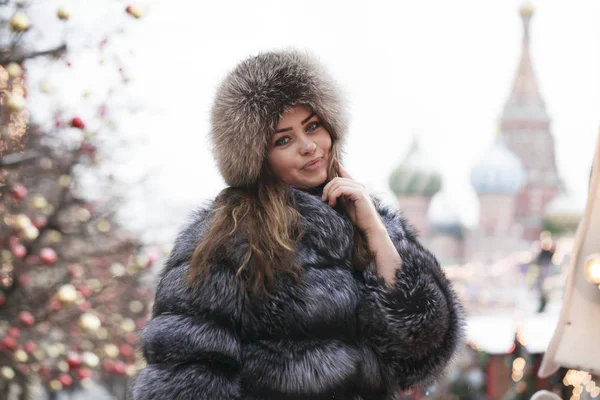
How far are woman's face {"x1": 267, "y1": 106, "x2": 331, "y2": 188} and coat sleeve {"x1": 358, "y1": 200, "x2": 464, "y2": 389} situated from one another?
0.90 feet

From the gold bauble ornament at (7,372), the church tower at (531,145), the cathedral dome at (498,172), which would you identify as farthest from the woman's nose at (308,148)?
the church tower at (531,145)

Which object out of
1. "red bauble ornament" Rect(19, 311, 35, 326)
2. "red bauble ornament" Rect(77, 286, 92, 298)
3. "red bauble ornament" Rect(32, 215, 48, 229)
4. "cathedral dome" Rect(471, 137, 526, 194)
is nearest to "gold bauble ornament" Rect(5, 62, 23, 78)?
"red bauble ornament" Rect(32, 215, 48, 229)

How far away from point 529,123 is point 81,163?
33928 mm

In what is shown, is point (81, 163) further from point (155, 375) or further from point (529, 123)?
point (529, 123)

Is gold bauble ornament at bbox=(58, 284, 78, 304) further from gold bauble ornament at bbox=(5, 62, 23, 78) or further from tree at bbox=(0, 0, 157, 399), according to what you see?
gold bauble ornament at bbox=(5, 62, 23, 78)

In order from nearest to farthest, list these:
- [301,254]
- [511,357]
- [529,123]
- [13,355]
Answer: [301,254] → [13,355] → [511,357] → [529,123]

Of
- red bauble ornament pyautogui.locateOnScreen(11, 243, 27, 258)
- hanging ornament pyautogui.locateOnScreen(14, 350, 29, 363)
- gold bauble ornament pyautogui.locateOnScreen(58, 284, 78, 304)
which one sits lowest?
hanging ornament pyautogui.locateOnScreen(14, 350, 29, 363)

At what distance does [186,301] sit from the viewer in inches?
79.8

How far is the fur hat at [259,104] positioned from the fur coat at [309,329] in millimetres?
159

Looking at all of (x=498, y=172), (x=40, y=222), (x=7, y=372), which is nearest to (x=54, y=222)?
(x=40, y=222)

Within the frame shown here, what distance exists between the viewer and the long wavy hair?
2.02m

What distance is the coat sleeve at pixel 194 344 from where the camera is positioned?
1938mm

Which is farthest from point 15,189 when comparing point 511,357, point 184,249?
point 511,357

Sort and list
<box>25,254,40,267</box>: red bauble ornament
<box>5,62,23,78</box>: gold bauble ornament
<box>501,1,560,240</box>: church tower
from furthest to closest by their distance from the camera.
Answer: <box>501,1,560,240</box>: church tower, <box>25,254,40,267</box>: red bauble ornament, <box>5,62,23,78</box>: gold bauble ornament
